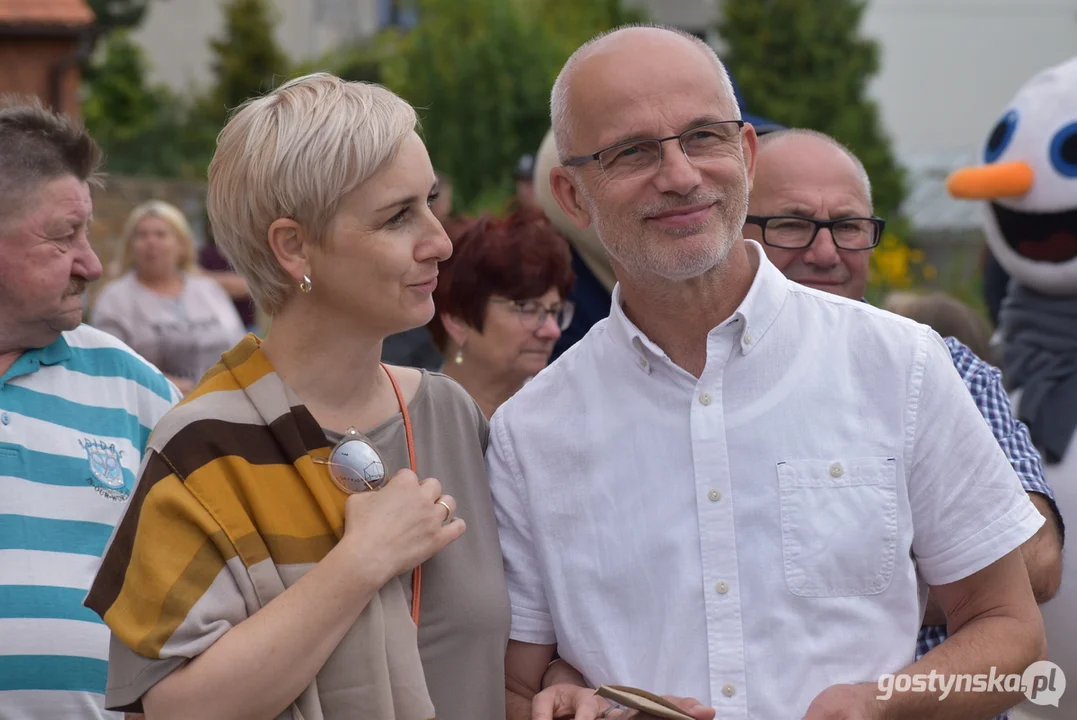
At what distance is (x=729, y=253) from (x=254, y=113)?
2.92 feet

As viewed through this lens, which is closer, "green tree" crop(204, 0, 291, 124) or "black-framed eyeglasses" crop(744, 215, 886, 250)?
"black-framed eyeglasses" crop(744, 215, 886, 250)

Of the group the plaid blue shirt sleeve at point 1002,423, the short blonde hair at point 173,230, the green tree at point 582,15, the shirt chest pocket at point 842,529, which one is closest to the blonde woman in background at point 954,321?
the plaid blue shirt sleeve at point 1002,423

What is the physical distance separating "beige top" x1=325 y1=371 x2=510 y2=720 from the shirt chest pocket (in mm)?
539

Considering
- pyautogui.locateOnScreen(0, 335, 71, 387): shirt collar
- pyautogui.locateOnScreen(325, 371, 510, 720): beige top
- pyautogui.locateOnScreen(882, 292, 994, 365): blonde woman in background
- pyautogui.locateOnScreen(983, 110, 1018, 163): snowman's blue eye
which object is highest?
pyautogui.locateOnScreen(983, 110, 1018, 163): snowman's blue eye

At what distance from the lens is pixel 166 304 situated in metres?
8.08

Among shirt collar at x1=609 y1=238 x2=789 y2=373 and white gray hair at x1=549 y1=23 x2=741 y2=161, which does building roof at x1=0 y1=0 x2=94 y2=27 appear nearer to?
white gray hair at x1=549 y1=23 x2=741 y2=161

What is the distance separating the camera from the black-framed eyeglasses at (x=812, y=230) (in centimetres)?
333

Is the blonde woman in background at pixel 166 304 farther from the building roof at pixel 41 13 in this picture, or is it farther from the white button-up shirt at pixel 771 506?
the white button-up shirt at pixel 771 506

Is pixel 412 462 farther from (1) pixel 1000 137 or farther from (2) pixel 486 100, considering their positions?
(2) pixel 486 100

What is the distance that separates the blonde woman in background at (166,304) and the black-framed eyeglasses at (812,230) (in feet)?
15.8

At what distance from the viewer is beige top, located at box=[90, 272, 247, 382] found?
780 centimetres

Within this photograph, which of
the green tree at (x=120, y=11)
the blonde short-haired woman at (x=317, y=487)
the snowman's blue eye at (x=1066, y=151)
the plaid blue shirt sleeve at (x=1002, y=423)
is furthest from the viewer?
the green tree at (x=120, y=11)

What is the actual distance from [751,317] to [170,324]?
6.04m

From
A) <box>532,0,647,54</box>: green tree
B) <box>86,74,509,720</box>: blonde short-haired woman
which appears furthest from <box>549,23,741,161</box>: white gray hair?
<box>532,0,647,54</box>: green tree
